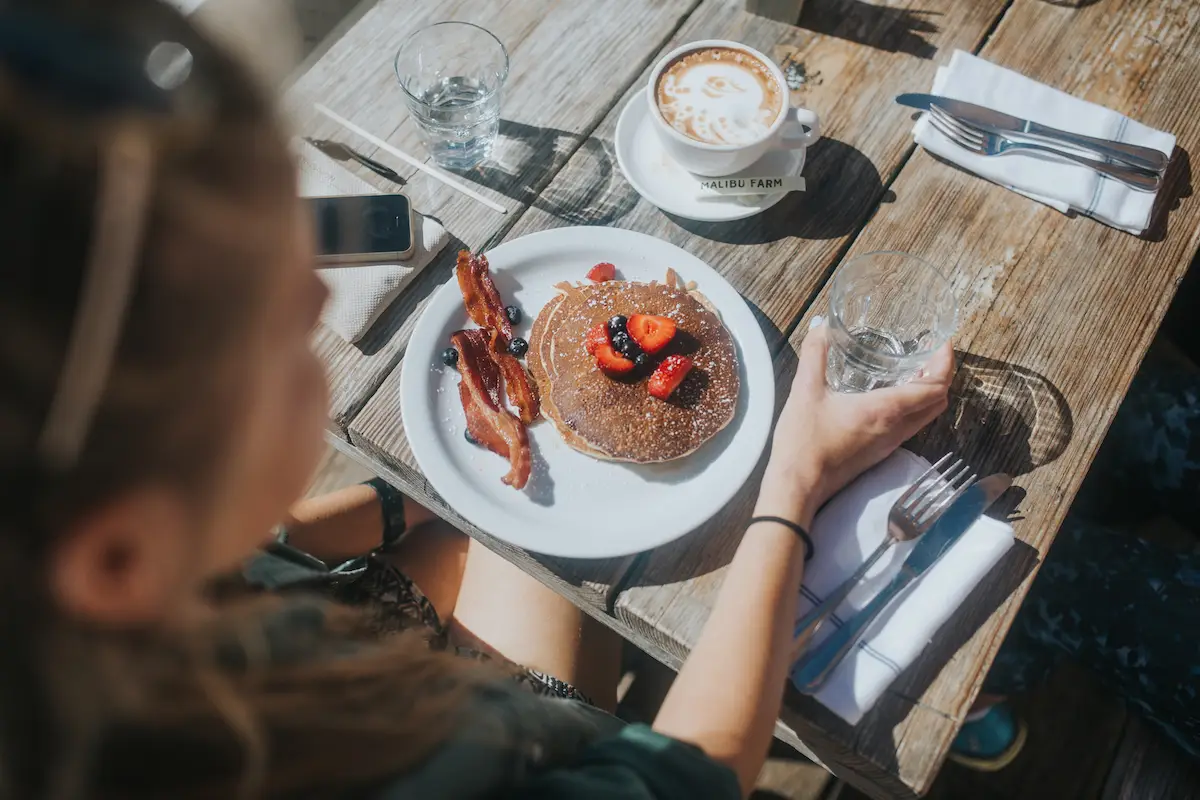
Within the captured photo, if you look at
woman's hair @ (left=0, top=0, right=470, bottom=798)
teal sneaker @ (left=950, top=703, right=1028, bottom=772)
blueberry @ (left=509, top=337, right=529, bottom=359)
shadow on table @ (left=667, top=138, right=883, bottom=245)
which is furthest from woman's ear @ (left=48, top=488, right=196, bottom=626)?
teal sneaker @ (left=950, top=703, right=1028, bottom=772)

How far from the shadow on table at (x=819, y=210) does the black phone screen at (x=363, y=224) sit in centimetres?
47

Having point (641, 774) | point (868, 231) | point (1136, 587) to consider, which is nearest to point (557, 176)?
point (868, 231)

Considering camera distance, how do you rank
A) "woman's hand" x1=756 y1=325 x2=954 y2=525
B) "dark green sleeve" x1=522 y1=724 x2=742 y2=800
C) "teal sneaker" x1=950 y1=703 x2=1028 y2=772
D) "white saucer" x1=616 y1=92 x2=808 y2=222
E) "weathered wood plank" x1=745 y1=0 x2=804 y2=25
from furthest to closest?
"teal sneaker" x1=950 y1=703 x2=1028 y2=772 → "weathered wood plank" x1=745 y1=0 x2=804 y2=25 → "white saucer" x1=616 y1=92 x2=808 y2=222 → "woman's hand" x1=756 y1=325 x2=954 y2=525 → "dark green sleeve" x1=522 y1=724 x2=742 y2=800

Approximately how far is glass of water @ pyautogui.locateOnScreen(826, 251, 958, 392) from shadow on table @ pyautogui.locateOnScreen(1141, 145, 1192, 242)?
1.38 ft

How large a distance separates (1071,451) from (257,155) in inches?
45.3

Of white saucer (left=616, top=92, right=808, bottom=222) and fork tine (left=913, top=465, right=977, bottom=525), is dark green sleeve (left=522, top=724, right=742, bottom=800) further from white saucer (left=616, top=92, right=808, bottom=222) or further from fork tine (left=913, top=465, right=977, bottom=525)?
white saucer (left=616, top=92, right=808, bottom=222)

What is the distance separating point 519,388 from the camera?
1.22 metres

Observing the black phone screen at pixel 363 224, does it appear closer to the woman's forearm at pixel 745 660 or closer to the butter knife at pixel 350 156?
the butter knife at pixel 350 156

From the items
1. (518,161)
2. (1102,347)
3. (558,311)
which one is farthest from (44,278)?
(1102,347)

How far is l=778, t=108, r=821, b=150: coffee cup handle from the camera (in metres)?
1.33

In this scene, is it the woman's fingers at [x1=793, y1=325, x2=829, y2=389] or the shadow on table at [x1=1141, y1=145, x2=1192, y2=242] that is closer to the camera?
the woman's fingers at [x1=793, y1=325, x2=829, y2=389]

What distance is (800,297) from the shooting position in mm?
1328

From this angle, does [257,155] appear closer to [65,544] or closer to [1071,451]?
[65,544]

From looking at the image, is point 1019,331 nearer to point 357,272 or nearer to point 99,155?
point 357,272
